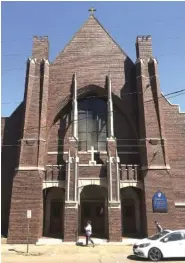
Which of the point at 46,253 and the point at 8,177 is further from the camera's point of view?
the point at 8,177

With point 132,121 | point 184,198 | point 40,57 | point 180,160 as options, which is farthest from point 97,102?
point 184,198

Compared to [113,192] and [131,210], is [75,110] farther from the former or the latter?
[131,210]

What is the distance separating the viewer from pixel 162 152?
19688 millimetres

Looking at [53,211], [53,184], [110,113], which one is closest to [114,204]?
[53,184]

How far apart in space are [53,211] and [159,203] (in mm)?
8293

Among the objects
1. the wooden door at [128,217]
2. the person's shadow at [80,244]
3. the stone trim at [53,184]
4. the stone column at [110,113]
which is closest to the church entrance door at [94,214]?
the wooden door at [128,217]

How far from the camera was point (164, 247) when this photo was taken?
12.2 meters

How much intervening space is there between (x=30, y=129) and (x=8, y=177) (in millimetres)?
4490

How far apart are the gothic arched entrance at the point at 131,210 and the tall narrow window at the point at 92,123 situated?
410cm

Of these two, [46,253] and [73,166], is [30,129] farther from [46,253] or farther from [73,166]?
[46,253]

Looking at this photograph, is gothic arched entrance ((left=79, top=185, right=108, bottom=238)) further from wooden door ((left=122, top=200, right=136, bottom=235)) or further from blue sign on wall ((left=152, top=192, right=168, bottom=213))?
blue sign on wall ((left=152, top=192, right=168, bottom=213))

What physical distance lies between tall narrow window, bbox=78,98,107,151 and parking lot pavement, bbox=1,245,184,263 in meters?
8.50

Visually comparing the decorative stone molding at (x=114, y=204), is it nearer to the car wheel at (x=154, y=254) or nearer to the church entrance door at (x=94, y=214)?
the church entrance door at (x=94, y=214)

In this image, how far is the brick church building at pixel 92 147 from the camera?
18562mm
